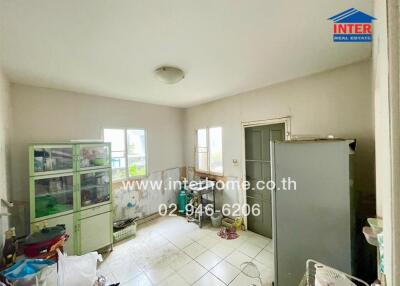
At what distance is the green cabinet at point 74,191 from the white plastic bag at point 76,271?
0.94 metres

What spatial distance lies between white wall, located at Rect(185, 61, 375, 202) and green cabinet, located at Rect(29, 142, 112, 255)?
229cm

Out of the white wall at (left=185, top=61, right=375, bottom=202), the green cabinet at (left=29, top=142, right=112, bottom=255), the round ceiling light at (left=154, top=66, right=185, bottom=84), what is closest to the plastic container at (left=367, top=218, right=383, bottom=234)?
the white wall at (left=185, top=61, right=375, bottom=202)

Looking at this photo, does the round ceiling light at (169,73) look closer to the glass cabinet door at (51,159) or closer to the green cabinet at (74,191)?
the green cabinet at (74,191)

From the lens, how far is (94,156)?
110 inches

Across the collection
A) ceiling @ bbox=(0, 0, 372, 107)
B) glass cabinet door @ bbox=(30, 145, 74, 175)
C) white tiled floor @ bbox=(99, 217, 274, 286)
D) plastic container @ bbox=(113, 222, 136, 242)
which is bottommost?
white tiled floor @ bbox=(99, 217, 274, 286)

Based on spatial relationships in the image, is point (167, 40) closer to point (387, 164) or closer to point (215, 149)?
point (387, 164)

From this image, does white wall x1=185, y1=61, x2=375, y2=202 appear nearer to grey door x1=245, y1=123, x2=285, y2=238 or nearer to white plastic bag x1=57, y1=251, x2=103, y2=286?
A: grey door x1=245, y1=123, x2=285, y2=238

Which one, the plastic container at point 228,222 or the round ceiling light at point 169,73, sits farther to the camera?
the plastic container at point 228,222

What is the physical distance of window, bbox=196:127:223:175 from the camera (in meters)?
3.70

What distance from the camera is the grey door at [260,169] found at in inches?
115

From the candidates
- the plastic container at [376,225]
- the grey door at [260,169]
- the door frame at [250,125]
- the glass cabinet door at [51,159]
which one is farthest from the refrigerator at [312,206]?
the glass cabinet door at [51,159]

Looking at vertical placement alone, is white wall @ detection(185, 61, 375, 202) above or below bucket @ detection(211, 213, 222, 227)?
above

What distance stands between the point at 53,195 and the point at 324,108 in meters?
3.83

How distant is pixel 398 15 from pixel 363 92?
2163mm
